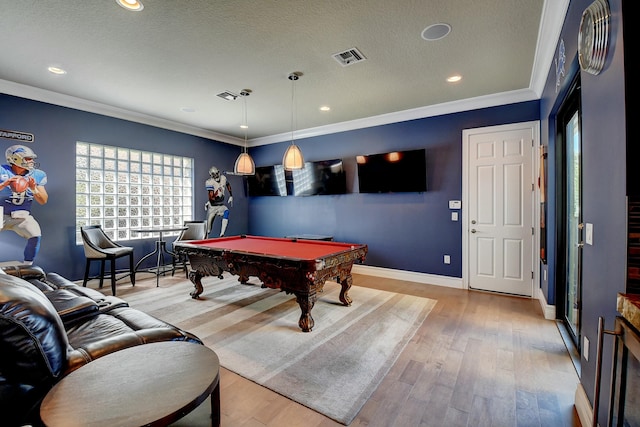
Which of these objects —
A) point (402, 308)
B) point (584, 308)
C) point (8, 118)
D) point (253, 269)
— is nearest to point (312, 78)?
point (253, 269)

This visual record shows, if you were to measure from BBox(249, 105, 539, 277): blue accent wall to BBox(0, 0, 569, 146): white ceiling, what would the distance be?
0.27 m

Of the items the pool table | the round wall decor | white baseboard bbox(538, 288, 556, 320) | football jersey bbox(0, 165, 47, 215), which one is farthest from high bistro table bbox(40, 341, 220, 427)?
football jersey bbox(0, 165, 47, 215)

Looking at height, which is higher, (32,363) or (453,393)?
(32,363)

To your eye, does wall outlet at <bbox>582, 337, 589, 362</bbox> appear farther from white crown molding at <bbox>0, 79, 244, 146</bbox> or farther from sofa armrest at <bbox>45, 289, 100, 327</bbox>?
white crown molding at <bbox>0, 79, 244, 146</bbox>

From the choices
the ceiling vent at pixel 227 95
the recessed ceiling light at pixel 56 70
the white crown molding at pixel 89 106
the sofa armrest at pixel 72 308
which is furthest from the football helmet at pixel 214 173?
the sofa armrest at pixel 72 308

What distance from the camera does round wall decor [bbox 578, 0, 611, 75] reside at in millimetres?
1245

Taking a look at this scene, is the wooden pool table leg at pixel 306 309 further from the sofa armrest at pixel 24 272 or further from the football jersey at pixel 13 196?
the football jersey at pixel 13 196

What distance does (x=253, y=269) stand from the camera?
3.04 meters

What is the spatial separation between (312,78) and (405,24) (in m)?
1.32

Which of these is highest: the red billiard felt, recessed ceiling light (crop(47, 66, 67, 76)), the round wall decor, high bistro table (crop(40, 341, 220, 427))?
recessed ceiling light (crop(47, 66, 67, 76))

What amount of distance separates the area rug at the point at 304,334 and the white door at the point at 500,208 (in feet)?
3.81

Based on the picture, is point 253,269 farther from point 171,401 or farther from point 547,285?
point 547,285

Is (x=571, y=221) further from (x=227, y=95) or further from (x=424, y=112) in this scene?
(x=227, y=95)

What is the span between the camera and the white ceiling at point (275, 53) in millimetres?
2314
